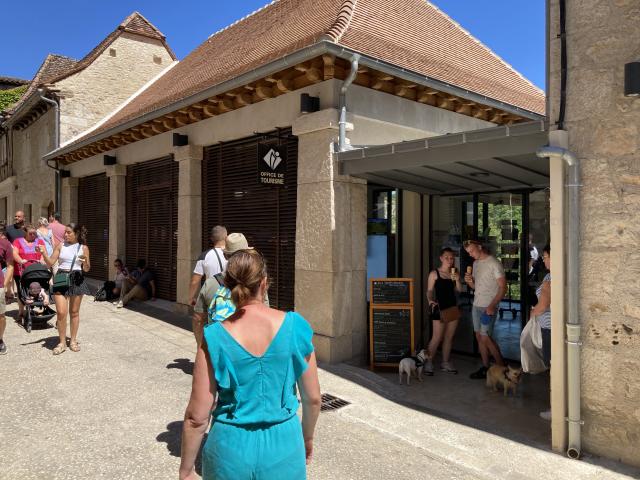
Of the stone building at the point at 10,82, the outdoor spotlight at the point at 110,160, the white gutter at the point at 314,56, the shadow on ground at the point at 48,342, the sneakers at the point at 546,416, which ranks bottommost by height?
the sneakers at the point at 546,416

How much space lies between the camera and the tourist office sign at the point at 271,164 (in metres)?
7.17

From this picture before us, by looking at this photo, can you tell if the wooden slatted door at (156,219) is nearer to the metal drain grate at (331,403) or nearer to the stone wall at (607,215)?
the metal drain grate at (331,403)

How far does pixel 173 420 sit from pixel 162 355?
96.2 inches

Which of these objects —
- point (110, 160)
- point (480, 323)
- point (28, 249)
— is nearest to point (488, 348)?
point (480, 323)

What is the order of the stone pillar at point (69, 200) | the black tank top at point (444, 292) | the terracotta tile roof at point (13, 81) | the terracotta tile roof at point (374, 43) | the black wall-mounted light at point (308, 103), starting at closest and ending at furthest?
the black tank top at point (444, 292) < the black wall-mounted light at point (308, 103) < the terracotta tile roof at point (374, 43) < the stone pillar at point (69, 200) < the terracotta tile roof at point (13, 81)

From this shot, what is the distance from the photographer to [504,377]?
5465 millimetres

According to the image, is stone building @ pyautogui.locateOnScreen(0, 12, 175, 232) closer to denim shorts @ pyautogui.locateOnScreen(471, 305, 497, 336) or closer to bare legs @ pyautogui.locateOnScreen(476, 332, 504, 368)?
denim shorts @ pyautogui.locateOnScreen(471, 305, 497, 336)

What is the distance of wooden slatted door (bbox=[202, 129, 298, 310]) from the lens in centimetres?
760

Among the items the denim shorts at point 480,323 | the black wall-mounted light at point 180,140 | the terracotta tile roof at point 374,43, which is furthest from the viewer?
the black wall-mounted light at point 180,140

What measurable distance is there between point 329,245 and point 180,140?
4.66 m

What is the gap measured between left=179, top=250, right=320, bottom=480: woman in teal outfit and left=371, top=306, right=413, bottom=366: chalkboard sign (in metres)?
4.48

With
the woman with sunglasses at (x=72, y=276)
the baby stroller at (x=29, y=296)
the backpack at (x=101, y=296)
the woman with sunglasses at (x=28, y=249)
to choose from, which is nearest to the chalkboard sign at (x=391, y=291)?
the woman with sunglasses at (x=72, y=276)

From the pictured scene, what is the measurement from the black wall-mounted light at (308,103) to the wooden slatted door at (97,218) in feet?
28.3

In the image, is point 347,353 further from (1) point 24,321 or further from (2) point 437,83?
(1) point 24,321
